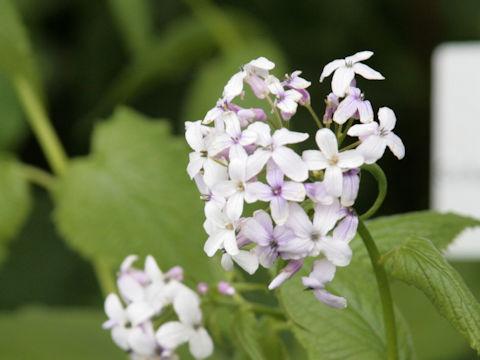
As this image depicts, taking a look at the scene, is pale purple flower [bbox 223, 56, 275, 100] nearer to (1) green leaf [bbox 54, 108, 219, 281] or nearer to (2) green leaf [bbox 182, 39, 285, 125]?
(1) green leaf [bbox 54, 108, 219, 281]

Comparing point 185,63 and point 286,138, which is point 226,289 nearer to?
point 286,138

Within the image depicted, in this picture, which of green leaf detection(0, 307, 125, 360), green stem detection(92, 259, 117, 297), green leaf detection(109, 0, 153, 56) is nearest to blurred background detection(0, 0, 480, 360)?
green leaf detection(109, 0, 153, 56)

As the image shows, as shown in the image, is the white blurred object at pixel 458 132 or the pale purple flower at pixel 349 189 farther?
the white blurred object at pixel 458 132

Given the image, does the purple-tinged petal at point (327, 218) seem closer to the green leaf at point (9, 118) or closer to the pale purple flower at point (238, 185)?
the pale purple flower at point (238, 185)

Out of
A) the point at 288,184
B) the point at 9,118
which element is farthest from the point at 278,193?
the point at 9,118

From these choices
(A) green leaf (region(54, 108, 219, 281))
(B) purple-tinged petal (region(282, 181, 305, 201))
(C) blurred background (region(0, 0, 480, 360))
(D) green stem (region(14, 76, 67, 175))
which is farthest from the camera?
(C) blurred background (region(0, 0, 480, 360))

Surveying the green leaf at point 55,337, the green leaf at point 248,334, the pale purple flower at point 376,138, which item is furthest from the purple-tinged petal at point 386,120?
the green leaf at point 55,337
